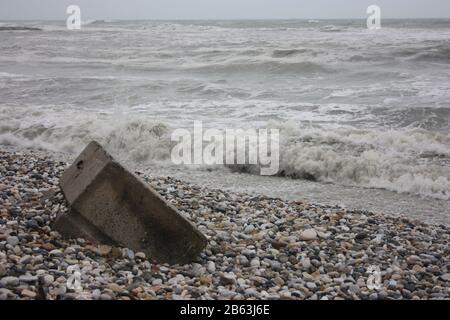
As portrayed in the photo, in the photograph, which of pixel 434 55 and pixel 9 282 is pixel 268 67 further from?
pixel 9 282

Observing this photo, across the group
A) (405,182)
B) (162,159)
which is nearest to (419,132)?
(405,182)

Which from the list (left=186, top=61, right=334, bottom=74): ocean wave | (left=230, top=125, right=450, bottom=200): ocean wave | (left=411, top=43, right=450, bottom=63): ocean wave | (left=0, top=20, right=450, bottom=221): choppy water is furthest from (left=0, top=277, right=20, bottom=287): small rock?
(left=411, top=43, right=450, bottom=63): ocean wave

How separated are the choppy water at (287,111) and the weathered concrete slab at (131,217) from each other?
3226 mm

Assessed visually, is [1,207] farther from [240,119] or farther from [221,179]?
[240,119]

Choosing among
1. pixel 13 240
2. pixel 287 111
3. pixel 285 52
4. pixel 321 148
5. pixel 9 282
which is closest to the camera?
pixel 9 282

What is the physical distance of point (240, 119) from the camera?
11.5m

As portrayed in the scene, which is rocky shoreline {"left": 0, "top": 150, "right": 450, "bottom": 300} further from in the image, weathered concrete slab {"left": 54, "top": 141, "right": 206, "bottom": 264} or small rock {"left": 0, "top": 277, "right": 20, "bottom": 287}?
weathered concrete slab {"left": 54, "top": 141, "right": 206, "bottom": 264}

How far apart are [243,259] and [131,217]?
1.15m

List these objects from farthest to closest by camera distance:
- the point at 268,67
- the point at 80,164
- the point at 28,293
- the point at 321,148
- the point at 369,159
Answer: the point at 268,67, the point at 321,148, the point at 369,159, the point at 80,164, the point at 28,293

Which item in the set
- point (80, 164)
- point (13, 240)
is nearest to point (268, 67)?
point (80, 164)

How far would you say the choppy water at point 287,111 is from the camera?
7777mm

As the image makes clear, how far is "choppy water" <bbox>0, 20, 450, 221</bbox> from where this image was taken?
7777mm

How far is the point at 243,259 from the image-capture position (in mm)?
4297

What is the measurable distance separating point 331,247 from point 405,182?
3381 millimetres
